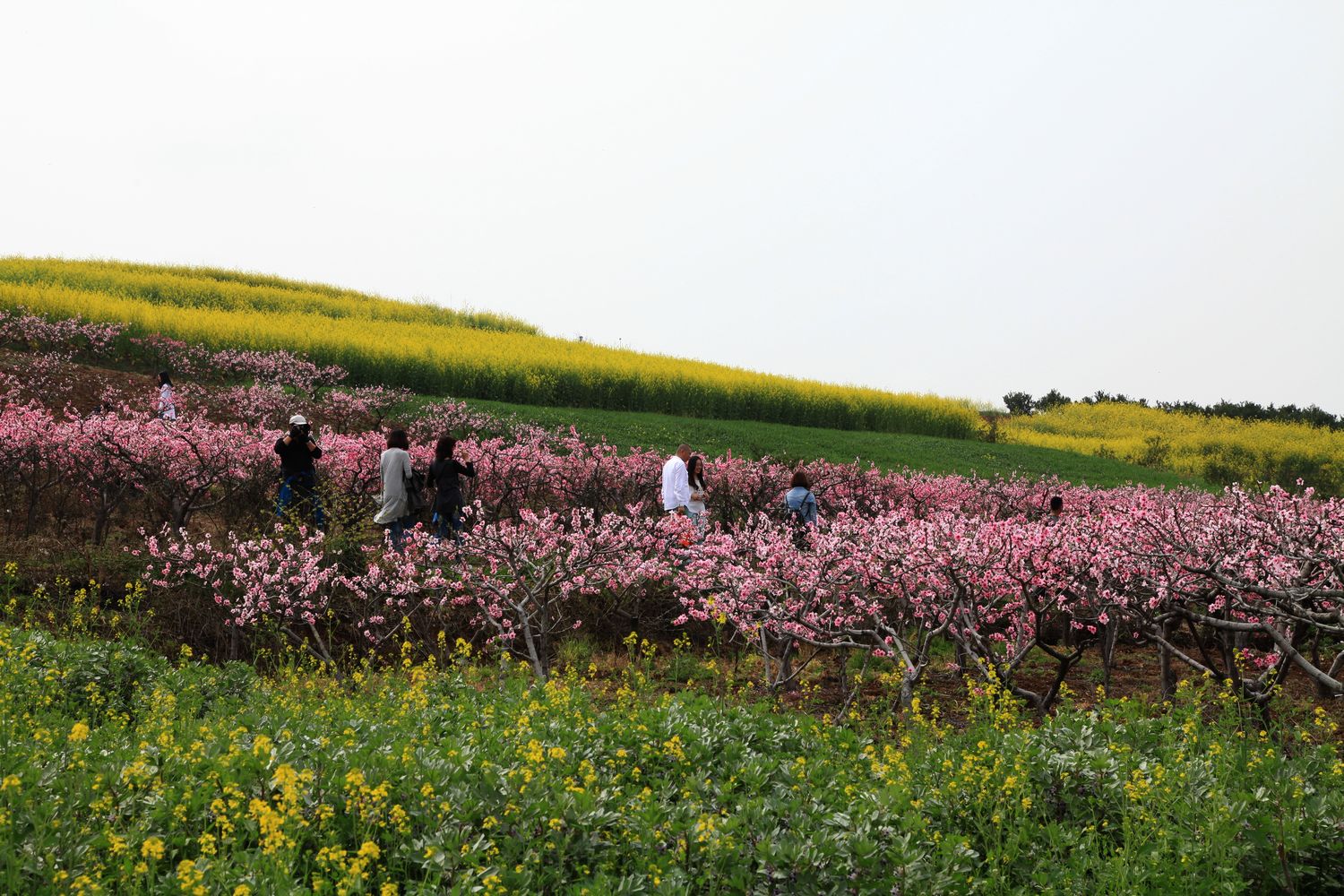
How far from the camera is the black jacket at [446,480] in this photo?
43.2 feet

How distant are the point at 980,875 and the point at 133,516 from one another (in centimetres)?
1535

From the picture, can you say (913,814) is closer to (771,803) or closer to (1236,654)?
(771,803)

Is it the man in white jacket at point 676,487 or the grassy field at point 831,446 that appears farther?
the grassy field at point 831,446

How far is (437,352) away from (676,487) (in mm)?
22940

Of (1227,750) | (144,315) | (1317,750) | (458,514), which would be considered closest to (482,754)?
(1227,750)

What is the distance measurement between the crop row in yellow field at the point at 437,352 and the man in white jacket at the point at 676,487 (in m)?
20.5

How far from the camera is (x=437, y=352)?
35.2m

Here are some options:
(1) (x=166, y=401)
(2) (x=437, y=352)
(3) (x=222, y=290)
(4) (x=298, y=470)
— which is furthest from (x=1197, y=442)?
(3) (x=222, y=290)

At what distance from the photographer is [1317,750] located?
5.85m

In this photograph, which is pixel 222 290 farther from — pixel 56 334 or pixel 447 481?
pixel 447 481

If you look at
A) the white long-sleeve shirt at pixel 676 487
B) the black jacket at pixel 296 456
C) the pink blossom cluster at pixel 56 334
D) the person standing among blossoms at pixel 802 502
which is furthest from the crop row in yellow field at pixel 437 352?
the person standing among blossoms at pixel 802 502

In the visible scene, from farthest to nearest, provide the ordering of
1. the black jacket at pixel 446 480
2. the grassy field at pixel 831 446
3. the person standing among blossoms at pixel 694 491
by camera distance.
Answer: the grassy field at pixel 831 446 < the person standing among blossoms at pixel 694 491 < the black jacket at pixel 446 480

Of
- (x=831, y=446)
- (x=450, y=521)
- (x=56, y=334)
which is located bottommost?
(x=450, y=521)

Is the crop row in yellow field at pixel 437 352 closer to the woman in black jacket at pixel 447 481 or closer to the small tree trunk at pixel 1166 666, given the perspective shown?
the woman in black jacket at pixel 447 481
